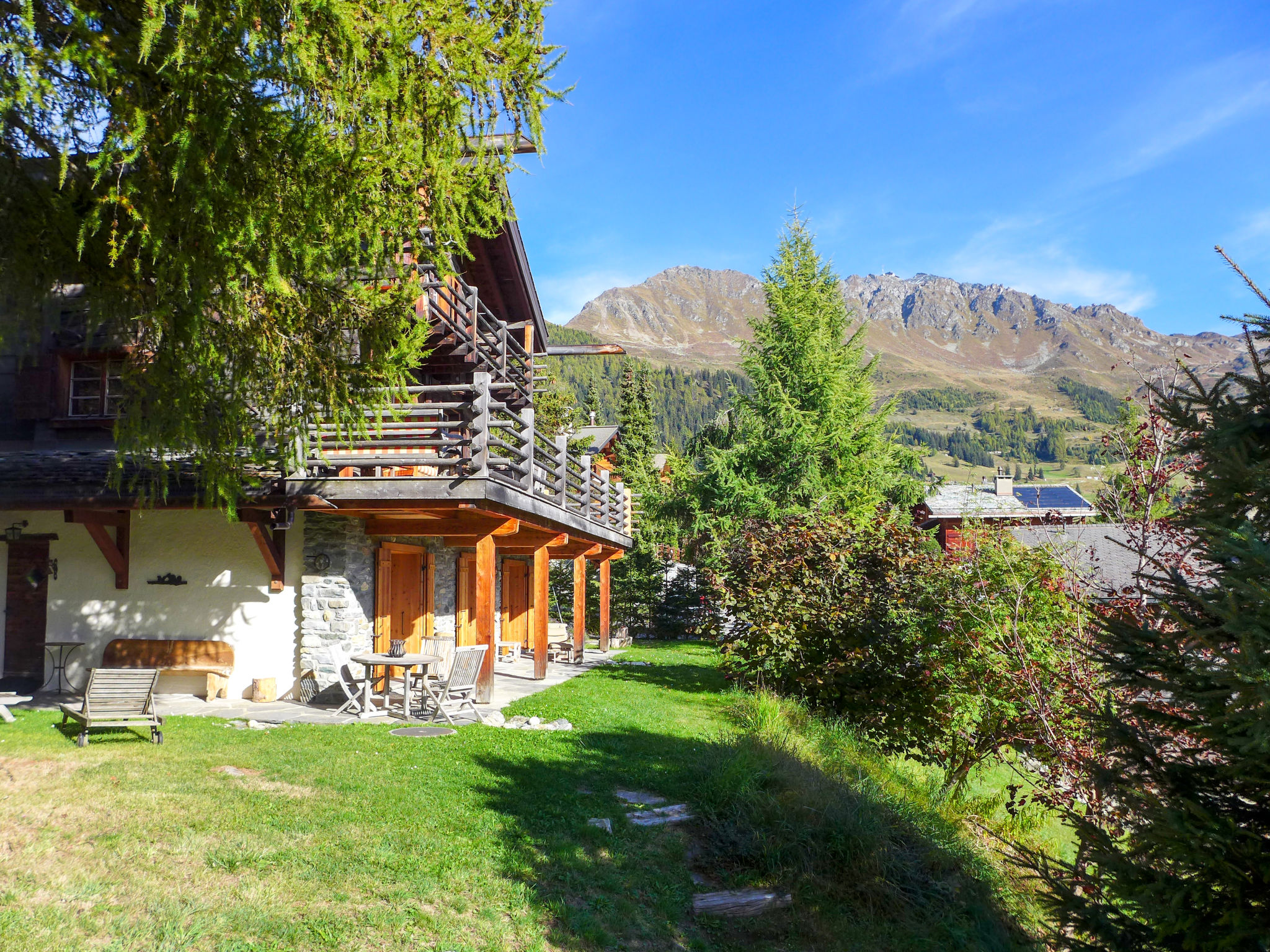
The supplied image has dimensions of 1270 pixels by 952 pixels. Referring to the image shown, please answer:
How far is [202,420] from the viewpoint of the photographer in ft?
19.4

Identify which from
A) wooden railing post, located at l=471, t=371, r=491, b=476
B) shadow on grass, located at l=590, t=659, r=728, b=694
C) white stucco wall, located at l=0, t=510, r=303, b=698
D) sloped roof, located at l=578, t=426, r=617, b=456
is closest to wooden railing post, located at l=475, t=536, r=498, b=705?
wooden railing post, located at l=471, t=371, r=491, b=476

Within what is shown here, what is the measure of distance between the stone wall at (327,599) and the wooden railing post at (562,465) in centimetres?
389

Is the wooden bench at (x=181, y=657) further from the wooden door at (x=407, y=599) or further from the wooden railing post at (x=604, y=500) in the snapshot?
the wooden railing post at (x=604, y=500)

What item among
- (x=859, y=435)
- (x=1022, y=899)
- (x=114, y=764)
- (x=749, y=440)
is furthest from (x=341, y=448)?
(x=859, y=435)

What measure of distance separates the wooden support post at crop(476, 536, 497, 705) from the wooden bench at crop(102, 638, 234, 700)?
3279mm

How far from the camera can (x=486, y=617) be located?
11516mm

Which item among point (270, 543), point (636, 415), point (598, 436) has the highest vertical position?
point (636, 415)

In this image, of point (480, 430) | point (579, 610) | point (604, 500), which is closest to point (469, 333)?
point (604, 500)

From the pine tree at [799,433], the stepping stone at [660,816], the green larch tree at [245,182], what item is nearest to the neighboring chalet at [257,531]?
the green larch tree at [245,182]

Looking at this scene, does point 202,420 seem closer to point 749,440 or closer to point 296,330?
point 296,330

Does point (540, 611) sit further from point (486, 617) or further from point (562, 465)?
point (486, 617)

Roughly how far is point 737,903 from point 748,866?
1.93 feet

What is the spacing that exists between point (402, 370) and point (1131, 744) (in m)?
5.00

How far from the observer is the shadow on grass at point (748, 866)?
527 centimetres
